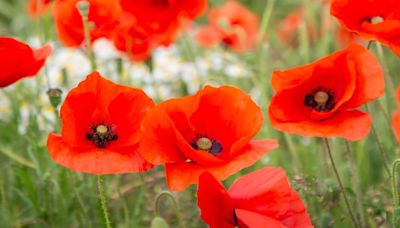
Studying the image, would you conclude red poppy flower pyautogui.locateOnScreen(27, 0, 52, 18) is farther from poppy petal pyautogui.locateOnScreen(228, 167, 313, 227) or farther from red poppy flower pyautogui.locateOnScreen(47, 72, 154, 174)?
poppy petal pyautogui.locateOnScreen(228, 167, 313, 227)

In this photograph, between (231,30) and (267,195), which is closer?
(267,195)

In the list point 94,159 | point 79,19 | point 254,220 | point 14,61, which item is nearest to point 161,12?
point 79,19

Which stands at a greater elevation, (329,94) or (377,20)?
(377,20)

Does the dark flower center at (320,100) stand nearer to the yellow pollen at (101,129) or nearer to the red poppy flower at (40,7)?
the yellow pollen at (101,129)

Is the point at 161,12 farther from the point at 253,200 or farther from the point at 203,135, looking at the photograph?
the point at 253,200

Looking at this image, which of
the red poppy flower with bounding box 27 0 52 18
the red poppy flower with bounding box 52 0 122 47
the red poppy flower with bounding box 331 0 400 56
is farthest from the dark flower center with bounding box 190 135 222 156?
the red poppy flower with bounding box 27 0 52 18

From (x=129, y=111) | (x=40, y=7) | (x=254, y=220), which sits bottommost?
(x=254, y=220)

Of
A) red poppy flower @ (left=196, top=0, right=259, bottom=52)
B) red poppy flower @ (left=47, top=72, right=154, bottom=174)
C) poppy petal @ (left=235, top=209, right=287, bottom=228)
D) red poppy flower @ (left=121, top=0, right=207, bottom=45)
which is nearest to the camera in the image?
poppy petal @ (left=235, top=209, right=287, bottom=228)
